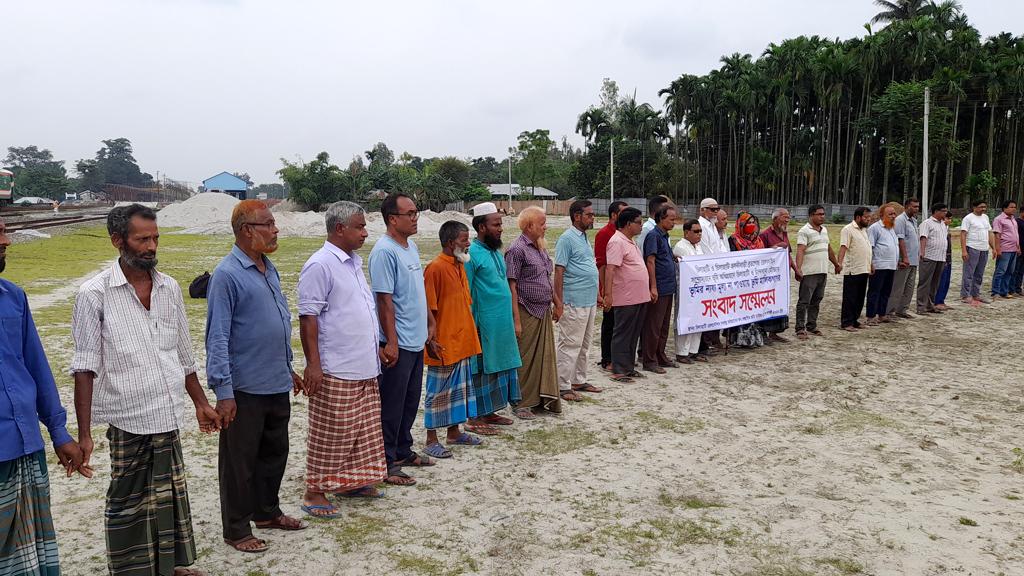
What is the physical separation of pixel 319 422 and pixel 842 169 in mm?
47991

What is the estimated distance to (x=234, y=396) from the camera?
3.21 m

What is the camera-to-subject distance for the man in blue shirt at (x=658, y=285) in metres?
7.02

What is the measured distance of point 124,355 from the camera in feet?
8.96

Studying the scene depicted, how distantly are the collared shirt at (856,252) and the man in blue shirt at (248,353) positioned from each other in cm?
776

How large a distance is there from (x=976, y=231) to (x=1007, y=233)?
732mm

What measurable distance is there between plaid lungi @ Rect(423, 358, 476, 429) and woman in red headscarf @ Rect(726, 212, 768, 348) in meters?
4.39

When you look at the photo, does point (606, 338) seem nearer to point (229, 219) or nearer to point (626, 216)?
point (626, 216)

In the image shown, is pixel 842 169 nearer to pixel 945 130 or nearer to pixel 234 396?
pixel 945 130

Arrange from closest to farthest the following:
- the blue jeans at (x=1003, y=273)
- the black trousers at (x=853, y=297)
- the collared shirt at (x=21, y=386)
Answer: the collared shirt at (x=21, y=386) → the black trousers at (x=853, y=297) → the blue jeans at (x=1003, y=273)

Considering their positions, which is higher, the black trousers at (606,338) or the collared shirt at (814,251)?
the collared shirt at (814,251)

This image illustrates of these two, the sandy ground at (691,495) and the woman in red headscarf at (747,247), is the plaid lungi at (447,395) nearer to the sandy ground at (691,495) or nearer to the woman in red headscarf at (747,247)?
the sandy ground at (691,495)

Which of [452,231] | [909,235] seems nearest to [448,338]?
[452,231]

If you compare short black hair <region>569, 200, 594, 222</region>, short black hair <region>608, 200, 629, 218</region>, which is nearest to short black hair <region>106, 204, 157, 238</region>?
short black hair <region>569, 200, 594, 222</region>

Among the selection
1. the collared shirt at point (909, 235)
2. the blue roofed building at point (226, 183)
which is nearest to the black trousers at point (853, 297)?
the collared shirt at point (909, 235)
